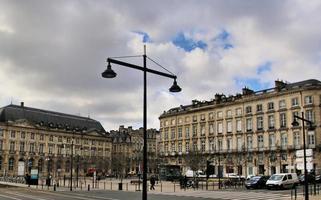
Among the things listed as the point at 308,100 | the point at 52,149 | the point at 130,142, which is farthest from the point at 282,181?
the point at 130,142

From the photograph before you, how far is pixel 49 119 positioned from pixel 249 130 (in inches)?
2654

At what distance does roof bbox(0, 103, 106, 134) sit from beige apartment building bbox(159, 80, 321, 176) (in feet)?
137

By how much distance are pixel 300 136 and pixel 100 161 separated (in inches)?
2319

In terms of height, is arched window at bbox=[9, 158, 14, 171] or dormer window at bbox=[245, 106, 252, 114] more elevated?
dormer window at bbox=[245, 106, 252, 114]

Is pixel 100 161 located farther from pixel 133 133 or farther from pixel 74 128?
pixel 133 133

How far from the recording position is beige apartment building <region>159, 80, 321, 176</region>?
75562mm

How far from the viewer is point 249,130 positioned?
282 ft

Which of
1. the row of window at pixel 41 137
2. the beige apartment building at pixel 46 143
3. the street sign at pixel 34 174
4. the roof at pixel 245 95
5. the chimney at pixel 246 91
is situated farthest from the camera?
the row of window at pixel 41 137

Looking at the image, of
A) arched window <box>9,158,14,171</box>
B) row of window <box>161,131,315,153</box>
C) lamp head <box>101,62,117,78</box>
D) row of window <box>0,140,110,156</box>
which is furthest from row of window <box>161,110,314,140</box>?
lamp head <box>101,62,117,78</box>

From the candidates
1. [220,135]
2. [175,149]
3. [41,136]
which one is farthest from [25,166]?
[220,135]

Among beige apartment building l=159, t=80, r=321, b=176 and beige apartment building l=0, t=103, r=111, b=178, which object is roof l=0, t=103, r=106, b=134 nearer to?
beige apartment building l=0, t=103, r=111, b=178

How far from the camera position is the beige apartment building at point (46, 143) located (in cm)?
11551

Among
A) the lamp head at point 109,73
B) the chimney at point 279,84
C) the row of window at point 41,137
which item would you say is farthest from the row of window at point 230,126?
the lamp head at point 109,73

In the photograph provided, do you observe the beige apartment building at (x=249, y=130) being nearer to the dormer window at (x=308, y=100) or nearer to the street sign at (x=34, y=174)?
the dormer window at (x=308, y=100)
